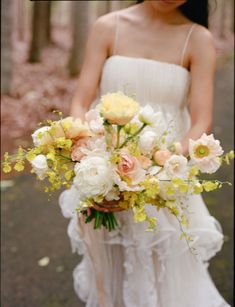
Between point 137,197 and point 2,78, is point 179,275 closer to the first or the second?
point 137,197

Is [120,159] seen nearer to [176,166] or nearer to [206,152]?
[176,166]

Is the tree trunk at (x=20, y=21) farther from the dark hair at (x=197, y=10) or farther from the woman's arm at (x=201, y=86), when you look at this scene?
the woman's arm at (x=201, y=86)

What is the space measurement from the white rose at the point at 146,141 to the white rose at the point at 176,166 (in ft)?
0.41

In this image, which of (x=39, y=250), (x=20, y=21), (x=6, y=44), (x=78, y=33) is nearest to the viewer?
(x=39, y=250)

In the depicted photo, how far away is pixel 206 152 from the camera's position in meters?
2.02

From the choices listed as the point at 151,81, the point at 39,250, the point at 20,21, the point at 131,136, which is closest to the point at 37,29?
the point at 20,21

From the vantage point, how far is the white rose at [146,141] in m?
2.05

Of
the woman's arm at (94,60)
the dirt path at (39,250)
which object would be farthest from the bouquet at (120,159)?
the dirt path at (39,250)

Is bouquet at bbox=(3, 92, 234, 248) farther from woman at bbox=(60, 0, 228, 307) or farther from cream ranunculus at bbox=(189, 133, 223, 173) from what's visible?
woman at bbox=(60, 0, 228, 307)

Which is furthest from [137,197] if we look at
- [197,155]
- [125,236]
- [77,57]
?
[77,57]

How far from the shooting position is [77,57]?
10.3m

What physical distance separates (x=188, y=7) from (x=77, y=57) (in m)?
7.54

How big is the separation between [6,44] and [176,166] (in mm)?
6113

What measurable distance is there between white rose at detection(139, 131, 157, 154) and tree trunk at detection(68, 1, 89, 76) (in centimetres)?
757
